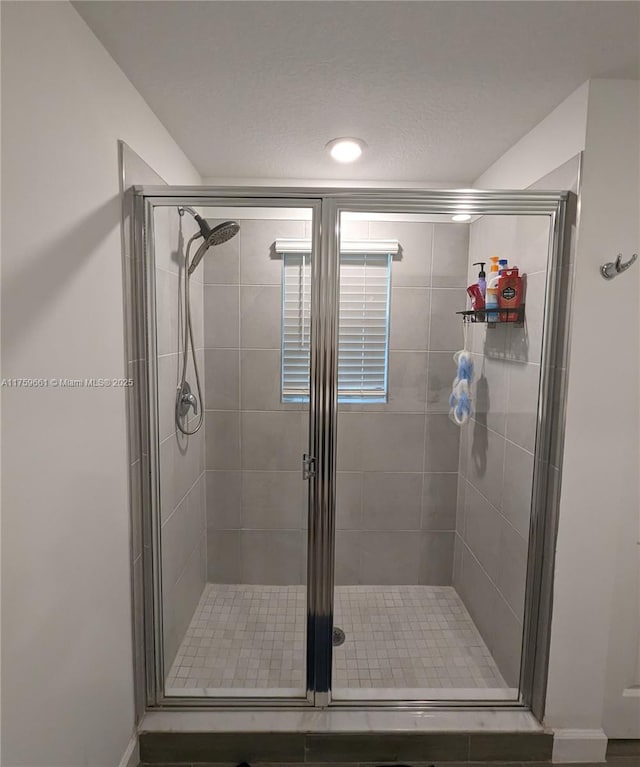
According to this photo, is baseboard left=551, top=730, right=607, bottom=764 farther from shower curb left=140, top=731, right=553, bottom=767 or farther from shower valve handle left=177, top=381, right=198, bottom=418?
shower valve handle left=177, top=381, right=198, bottom=418

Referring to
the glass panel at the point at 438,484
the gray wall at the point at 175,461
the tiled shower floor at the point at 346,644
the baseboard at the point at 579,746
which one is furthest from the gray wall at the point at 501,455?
the gray wall at the point at 175,461

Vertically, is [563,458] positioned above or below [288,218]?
below

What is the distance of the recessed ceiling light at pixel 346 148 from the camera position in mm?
1755

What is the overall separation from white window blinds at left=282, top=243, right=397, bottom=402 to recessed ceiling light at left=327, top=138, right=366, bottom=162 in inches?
20.9

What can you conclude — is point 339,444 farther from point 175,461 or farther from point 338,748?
point 338,748

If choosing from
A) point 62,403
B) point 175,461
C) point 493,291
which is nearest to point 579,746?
point 493,291

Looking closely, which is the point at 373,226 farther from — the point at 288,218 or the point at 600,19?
the point at 600,19

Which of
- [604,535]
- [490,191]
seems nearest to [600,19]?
[490,191]

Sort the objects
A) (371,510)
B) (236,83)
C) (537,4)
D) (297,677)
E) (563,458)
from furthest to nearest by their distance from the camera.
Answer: (371,510) < (297,677) < (563,458) < (236,83) < (537,4)

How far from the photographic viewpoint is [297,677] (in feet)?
5.41

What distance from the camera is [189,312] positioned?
1601 mm

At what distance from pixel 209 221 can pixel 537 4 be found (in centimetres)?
108

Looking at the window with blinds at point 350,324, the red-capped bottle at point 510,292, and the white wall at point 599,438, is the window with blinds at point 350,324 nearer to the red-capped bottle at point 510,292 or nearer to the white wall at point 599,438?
the red-capped bottle at point 510,292

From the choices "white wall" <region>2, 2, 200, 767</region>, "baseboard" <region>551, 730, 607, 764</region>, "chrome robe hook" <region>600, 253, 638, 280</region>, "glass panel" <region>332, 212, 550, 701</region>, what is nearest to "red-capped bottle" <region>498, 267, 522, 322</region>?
"glass panel" <region>332, 212, 550, 701</region>
